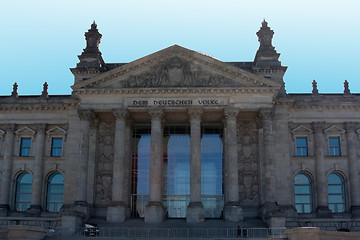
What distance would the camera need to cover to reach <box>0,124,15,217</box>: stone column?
165 ft

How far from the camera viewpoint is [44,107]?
171ft

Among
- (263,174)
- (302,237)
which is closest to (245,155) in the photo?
(263,174)

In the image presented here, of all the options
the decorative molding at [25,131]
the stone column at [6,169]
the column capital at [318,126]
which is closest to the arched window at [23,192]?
the stone column at [6,169]

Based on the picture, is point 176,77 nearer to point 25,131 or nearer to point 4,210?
point 25,131

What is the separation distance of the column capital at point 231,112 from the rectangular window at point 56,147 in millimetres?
18547

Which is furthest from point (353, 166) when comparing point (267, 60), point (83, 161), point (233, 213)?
point (83, 161)

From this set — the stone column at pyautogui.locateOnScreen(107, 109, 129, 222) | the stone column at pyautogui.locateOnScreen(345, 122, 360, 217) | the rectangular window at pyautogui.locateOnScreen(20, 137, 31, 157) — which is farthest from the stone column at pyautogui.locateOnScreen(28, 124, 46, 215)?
the stone column at pyautogui.locateOnScreen(345, 122, 360, 217)

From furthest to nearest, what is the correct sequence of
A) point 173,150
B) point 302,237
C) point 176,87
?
1. point 173,150
2. point 176,87
3. point 302,237

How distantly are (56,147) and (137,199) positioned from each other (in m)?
10.9

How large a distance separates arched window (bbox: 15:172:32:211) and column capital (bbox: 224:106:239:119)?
2234 cm

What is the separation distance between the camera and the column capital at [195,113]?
1801 inches

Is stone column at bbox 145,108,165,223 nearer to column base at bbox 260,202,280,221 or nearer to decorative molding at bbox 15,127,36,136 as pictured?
column base at bbox 260,202,280,221

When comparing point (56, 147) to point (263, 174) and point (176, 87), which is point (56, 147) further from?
point (263, 174)

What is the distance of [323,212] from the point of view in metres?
47.6
